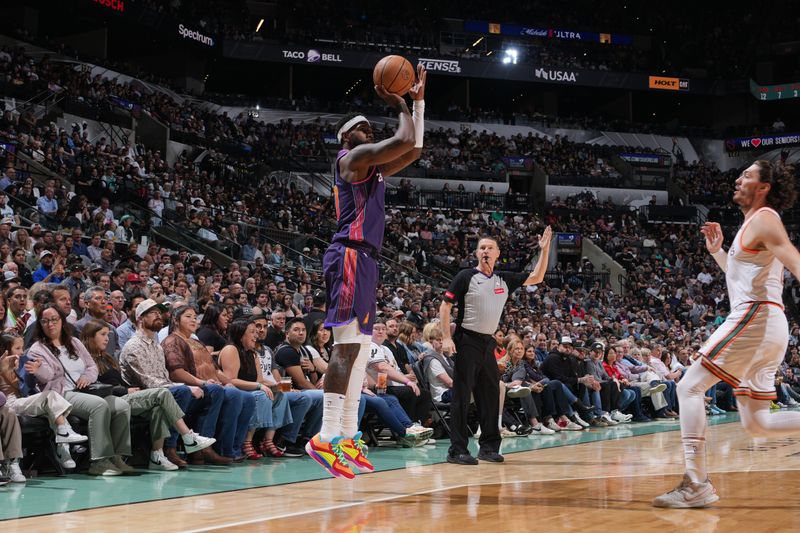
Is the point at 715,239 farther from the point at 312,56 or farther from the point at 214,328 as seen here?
the point at 312,56

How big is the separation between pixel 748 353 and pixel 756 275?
0.43 m

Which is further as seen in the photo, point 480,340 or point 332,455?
point 480,340

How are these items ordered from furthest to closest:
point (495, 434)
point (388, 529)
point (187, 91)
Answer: point (187, 91) < point (495, 434) < point (388, 529)

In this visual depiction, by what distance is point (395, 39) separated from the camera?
35406mm

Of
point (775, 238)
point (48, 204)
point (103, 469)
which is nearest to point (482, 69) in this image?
point (48, 204)

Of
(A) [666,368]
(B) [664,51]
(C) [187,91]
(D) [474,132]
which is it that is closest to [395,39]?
(D) [474,132]

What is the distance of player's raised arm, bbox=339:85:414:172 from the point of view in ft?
15.5

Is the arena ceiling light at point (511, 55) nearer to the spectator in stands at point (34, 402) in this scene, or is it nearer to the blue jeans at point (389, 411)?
the blue jeans at point (389, 411)

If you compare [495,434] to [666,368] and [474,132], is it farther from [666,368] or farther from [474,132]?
[474,132]

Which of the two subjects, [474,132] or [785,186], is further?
[474,132]

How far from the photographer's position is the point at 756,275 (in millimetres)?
4684

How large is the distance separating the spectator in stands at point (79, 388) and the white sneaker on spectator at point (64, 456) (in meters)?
0.15

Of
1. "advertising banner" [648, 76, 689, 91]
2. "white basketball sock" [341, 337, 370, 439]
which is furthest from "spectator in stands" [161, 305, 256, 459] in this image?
"advertising banner" [648, 76, 689, 91]

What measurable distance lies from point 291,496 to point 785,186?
11.2 feet
